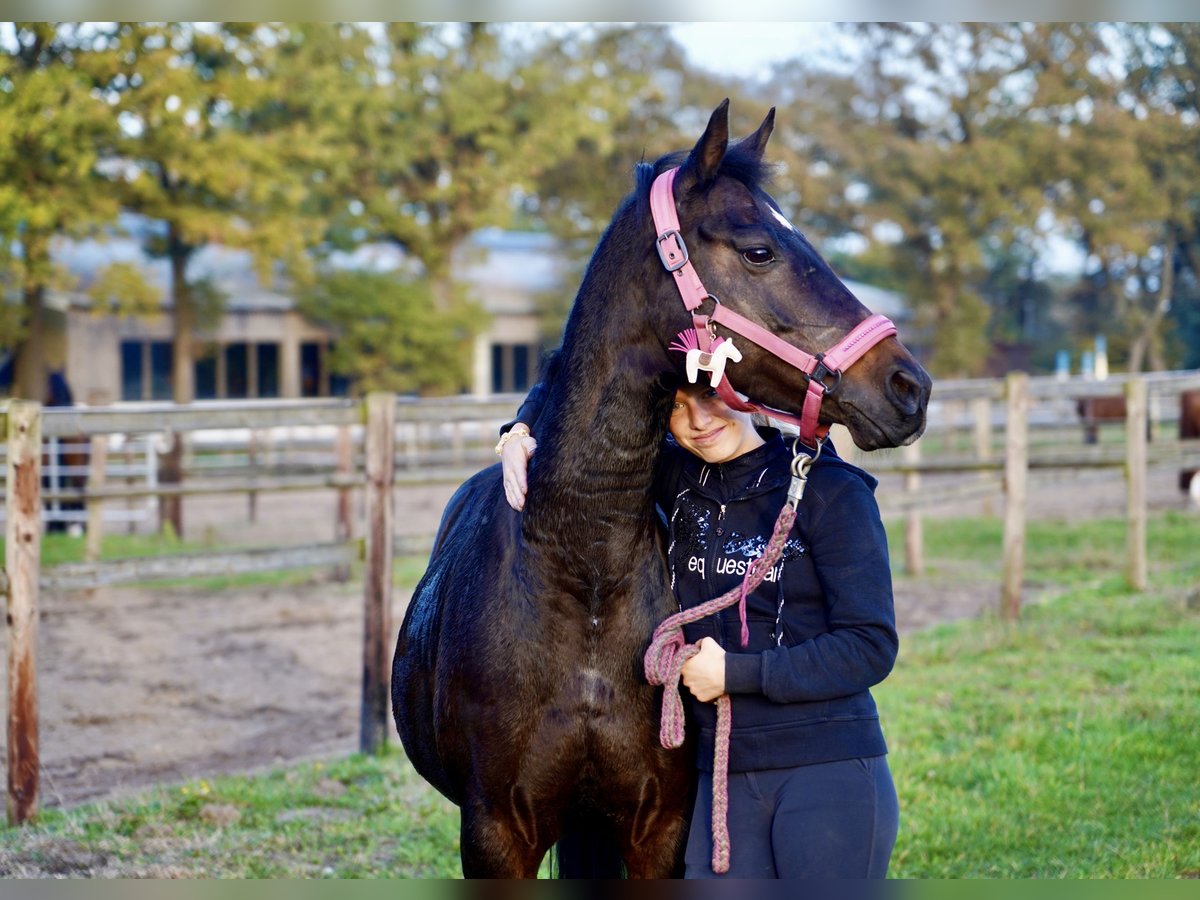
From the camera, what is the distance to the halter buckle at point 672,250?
236cm

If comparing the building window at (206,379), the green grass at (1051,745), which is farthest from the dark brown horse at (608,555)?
the building window at (206,379)

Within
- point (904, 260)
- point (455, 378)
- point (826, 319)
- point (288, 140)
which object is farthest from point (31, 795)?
point (904, 260)

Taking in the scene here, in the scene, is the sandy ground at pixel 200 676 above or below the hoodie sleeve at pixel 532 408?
below

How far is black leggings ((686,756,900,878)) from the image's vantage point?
2393 millimetres

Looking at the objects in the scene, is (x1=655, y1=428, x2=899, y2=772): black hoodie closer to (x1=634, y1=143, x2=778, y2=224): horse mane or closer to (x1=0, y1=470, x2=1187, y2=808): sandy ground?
(x1=634, y1=143, x2=778, y2=224): horse mane

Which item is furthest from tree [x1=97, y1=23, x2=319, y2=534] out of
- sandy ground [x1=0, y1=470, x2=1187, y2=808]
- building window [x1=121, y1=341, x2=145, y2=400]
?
building window [x1=121, y1=341, x2=145, y2=400]

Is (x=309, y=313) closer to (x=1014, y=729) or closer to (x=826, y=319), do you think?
(x=1014, y=729)

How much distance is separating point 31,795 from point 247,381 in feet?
77.7

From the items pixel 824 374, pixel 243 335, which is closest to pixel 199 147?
pixel 243 335

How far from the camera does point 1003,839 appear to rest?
13.7 feet

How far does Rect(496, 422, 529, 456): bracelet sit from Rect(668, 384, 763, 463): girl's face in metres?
0.36

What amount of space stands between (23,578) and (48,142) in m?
10.7

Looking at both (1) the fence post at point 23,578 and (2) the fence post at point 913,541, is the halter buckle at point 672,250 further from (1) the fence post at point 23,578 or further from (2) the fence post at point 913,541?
(2) the fence post at point 913,541

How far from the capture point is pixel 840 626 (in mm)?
2414
